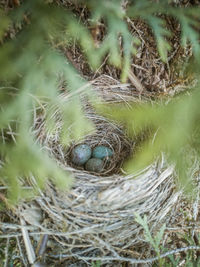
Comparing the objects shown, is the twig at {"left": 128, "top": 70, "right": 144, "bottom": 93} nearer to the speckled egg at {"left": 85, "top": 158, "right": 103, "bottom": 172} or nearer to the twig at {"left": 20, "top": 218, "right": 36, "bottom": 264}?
the speckled egg at {"left": 85, "top": 158, "right": 103, "bottom": 172}

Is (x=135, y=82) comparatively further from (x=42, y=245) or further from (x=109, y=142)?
(x=42, y=245)

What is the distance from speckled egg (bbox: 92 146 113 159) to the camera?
1.86 m

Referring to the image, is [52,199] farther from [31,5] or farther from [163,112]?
[31,5]

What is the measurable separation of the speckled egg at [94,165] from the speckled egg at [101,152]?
69mm

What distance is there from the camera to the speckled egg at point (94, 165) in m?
1.76

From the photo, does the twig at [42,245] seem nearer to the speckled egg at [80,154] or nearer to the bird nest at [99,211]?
the bird nest at [99,211]

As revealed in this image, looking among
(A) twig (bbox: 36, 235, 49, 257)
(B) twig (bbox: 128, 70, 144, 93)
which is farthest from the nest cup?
(A) twig (bbox: 36, 235, 49, 257)

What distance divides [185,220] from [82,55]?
43.7 inches

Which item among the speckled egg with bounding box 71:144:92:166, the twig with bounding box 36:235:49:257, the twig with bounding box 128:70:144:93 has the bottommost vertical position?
the twig with bounding box 36:235:49:257

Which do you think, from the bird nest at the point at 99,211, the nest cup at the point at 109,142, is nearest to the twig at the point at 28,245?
the bird nest at the point at 99,211

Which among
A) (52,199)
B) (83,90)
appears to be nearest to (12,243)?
(52,199)

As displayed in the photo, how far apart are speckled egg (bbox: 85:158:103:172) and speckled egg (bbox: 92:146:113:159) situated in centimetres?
7

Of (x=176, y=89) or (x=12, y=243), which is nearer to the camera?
(x=12, y=243)

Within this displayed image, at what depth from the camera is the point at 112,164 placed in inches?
70.9
